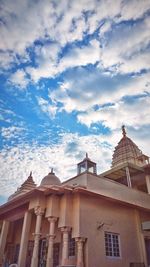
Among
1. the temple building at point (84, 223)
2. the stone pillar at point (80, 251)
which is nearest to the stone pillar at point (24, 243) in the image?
the temple building at point (84, 223)

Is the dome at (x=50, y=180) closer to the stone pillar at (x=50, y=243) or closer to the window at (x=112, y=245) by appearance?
the stone pillar at (x=50, y=243)

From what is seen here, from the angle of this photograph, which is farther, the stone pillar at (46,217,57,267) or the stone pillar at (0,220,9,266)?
the stone pillar at (0,220,9,266)

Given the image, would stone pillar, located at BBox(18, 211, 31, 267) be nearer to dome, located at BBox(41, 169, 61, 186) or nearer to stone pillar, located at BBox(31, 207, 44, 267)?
stone pillar, located at BBox(31, 207, 44, 267)

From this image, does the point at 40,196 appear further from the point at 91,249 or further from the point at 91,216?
the point at 91,249

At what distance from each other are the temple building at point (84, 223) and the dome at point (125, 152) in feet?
30.0

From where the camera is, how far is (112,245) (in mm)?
11922

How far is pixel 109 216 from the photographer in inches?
496

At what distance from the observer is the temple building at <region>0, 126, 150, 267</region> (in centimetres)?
1084

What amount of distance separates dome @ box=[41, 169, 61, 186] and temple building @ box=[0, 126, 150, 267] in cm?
233

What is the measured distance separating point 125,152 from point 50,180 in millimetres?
11297

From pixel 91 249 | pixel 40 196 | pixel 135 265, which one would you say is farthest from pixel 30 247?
pixel 135 265

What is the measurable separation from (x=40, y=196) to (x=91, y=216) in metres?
2.86

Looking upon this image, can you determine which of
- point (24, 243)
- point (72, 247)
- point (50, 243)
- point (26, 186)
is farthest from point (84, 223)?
point (26, 186)

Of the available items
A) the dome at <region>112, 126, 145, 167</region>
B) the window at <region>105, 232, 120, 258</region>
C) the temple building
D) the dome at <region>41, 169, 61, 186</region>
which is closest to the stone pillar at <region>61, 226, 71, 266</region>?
the temple building
